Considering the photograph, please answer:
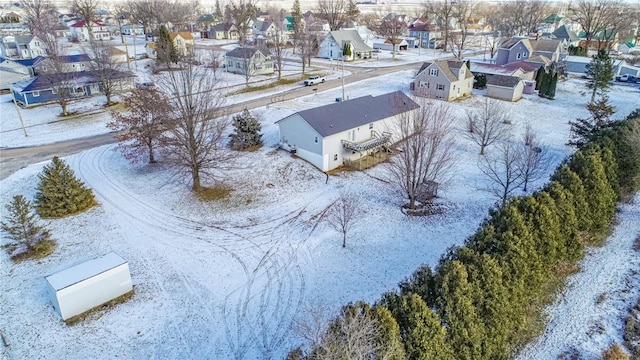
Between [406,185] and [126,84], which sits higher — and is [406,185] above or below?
below

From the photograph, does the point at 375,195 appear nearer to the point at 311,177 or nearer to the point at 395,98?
the point at 311,177

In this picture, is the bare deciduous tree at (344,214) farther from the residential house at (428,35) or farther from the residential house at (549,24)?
the residential house at (549,24)

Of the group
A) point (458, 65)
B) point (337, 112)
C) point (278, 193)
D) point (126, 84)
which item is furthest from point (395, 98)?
point (126, 84)

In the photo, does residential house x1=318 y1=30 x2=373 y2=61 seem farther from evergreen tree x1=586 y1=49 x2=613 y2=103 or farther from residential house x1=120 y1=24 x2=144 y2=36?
residential house x1=120 y1=24 x2=144 y2=36

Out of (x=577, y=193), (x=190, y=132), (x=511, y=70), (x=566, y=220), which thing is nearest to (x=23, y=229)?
(x=190, y=132)

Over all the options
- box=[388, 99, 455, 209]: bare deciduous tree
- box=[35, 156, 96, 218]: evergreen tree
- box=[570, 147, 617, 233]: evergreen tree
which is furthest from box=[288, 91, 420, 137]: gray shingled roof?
box=[35, 156, 96, 218]: evergreen tree

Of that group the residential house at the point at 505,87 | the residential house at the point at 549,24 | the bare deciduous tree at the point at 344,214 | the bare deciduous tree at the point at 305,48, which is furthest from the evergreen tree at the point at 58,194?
the residential house at the point at 549,24
